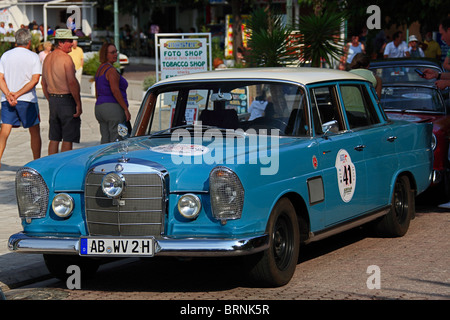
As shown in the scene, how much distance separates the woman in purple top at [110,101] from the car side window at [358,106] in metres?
3.92

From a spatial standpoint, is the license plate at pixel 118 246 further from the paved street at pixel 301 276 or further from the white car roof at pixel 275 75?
the white car roof at pixel 275 75

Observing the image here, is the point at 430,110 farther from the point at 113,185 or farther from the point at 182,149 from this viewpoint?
the point at 113,185

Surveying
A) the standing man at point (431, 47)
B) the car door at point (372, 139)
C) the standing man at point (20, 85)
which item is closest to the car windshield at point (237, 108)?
the car door at point (372, 139)

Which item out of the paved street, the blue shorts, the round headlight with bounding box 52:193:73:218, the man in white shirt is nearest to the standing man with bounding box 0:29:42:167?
the blue shorts

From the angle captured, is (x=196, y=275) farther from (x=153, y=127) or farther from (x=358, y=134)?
(x=358, y=134)

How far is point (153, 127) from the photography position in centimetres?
835

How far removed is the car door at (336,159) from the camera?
25.1 feet

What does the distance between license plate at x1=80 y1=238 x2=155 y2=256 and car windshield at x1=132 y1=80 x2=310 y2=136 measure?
1.67m

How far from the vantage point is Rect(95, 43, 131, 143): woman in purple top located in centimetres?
1185

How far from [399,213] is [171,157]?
133 inches

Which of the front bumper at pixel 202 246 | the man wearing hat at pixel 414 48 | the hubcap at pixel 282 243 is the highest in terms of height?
the man wearing hat at pixel 414 48

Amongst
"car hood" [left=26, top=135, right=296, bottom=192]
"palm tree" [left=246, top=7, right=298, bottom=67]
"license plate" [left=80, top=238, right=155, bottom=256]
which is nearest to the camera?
"license plate" [left=80, top=238, right=155, bottom=256]

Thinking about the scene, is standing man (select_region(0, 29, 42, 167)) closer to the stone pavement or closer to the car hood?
the stone pavement
